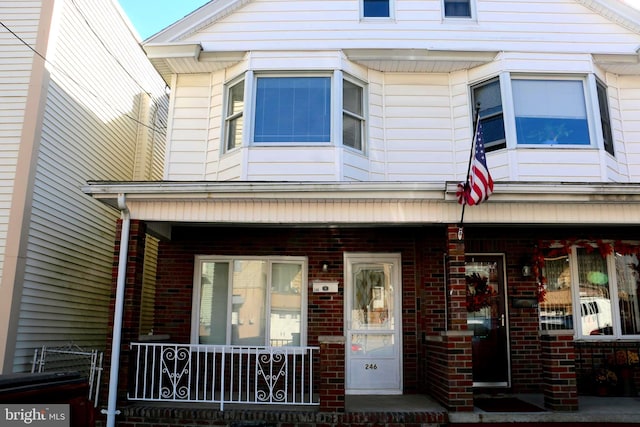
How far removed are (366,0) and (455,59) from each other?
6.32 ft

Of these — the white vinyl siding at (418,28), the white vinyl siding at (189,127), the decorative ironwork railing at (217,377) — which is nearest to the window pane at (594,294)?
the white vinyl siding at (418,28)

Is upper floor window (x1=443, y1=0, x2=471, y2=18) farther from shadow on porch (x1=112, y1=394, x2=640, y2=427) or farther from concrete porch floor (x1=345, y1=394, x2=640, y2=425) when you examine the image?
shadow on porch (x1=112, y1=394, x2=640, y2=427)

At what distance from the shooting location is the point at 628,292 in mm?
8766

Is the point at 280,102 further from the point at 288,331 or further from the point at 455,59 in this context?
the point at 288,331

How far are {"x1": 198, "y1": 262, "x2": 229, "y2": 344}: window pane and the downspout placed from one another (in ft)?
6.32

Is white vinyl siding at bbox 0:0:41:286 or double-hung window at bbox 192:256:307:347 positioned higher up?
white vinyl siding at bbox 0:0:41:286

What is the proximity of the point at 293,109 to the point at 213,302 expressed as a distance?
130 inches

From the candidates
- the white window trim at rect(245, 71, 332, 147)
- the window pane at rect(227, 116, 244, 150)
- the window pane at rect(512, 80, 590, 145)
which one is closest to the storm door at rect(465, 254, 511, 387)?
the window pane at rect(512, 80, 590, 145)

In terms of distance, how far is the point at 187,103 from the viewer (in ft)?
30.0

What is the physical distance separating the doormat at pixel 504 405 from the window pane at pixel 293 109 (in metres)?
4.33

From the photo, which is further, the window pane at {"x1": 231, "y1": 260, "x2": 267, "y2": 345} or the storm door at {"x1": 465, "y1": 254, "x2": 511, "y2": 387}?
the window pane at {"x1": 231, "y1": 260, "x2": 267, "y2": 345}

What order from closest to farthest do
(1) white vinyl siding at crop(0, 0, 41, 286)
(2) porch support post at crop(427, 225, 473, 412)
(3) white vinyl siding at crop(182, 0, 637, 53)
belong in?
(2) porch support post at crop(427, 225, 473, 412), (1) white vinyl siding at crop(0, 0, 41, 286), (3) white vinyl siding at crop(182, 0, 637, 53)

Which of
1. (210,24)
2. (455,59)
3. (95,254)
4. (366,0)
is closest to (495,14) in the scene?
(455,59)

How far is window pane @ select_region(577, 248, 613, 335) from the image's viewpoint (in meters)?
8.62
